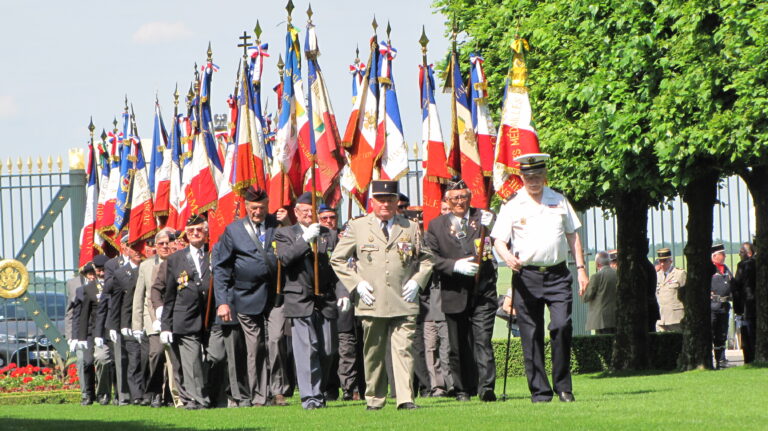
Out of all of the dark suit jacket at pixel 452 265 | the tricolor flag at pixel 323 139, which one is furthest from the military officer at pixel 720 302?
the dark suit jacket at pixel 452 265

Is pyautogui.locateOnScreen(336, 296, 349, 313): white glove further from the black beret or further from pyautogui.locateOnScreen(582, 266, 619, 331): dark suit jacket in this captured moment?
pyautogui.locateOnScreen(582, 266, 619, 331): dark suit jacket

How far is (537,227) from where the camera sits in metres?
12.1

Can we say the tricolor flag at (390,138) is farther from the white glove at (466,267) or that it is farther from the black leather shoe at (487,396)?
the black leather shoe at (487,396)

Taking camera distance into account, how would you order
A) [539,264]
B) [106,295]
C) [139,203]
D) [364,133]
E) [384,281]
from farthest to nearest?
1. [139,203]
2. [106,295]
3. [364,133]
4. [539,264]
5. [384,281]

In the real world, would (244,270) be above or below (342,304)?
above

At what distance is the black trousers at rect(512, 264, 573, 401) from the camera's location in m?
12.1

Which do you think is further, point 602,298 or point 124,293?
point 602,298

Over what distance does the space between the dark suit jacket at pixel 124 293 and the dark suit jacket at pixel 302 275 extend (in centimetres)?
416

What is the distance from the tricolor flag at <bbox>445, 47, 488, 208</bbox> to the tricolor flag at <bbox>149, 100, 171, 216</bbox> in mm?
6881

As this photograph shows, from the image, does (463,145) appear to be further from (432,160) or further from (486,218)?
(486,218)

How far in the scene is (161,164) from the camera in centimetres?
2300

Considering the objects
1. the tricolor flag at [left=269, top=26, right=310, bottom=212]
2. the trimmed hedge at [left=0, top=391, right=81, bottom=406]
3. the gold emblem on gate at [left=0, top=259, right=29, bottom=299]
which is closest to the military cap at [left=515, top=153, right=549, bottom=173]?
the tricolor flag at [left=269, top=26, right=310, bottom=212]

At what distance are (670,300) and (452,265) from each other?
1246cm

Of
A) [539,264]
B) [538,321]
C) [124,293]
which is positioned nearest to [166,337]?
[124,293]
